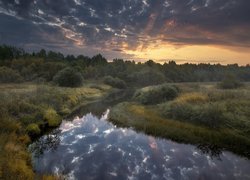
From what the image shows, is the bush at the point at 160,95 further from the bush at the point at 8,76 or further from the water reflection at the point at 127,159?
the bush at the point at 8,76

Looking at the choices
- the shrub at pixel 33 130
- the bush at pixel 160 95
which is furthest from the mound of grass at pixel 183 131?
the shrub at pixel 33 130

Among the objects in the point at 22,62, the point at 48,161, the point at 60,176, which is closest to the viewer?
the point at 60,176

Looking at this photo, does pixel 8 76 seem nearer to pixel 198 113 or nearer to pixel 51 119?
pixel 51 119

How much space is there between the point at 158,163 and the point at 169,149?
460cm

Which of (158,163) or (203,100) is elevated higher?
(203,100)

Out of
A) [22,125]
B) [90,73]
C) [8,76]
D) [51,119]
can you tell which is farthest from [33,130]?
[90,73]

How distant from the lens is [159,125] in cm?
4078

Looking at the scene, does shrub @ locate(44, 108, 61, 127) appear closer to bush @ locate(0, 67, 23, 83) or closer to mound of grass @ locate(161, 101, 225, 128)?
mound of grass @ locate(161, 101, 225, 128)

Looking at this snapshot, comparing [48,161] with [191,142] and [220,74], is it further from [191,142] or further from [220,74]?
[220,74]

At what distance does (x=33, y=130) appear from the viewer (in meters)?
36.5

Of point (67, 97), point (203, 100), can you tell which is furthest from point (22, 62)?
point (203, 100)

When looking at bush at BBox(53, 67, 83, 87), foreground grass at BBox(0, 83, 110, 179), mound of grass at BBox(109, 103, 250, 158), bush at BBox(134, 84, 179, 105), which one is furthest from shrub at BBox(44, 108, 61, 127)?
bush at BBox(53, 67, 83, 87)

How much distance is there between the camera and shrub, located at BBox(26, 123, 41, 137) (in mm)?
35969

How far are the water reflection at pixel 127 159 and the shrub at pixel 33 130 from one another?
2116mm
